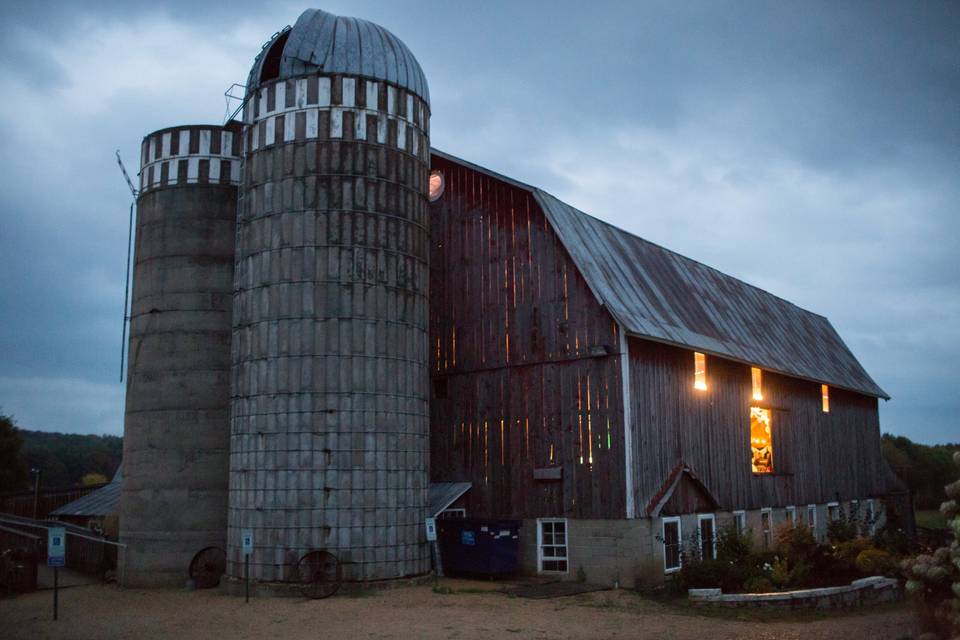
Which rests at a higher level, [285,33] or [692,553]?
[285,33]

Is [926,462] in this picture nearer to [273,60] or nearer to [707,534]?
[707,534]

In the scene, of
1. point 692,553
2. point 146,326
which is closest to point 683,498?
point 692,553

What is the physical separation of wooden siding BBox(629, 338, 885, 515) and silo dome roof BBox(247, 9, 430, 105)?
984 cm

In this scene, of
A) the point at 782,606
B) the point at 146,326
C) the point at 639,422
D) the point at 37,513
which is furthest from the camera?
the point at 37,513

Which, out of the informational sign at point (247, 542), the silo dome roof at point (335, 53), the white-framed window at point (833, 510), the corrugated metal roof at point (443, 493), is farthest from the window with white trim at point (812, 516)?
the informational sign at point (247, 542)

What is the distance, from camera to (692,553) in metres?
23.0

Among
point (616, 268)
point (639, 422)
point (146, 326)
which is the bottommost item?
point (639, 422)

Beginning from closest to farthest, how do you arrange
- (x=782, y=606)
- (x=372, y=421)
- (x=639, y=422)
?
(x=782, y=606)
(x=372, y=421)
(x=639, y=422)

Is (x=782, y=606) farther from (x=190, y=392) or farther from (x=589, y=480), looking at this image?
(x=190, y=392)

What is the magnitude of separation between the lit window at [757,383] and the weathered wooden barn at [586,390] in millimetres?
78

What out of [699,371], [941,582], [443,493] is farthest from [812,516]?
[941,582]

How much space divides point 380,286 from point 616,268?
778 centimetres

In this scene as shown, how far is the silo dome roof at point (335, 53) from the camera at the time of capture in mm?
23016

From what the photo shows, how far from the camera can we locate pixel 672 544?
2356 centimetres
